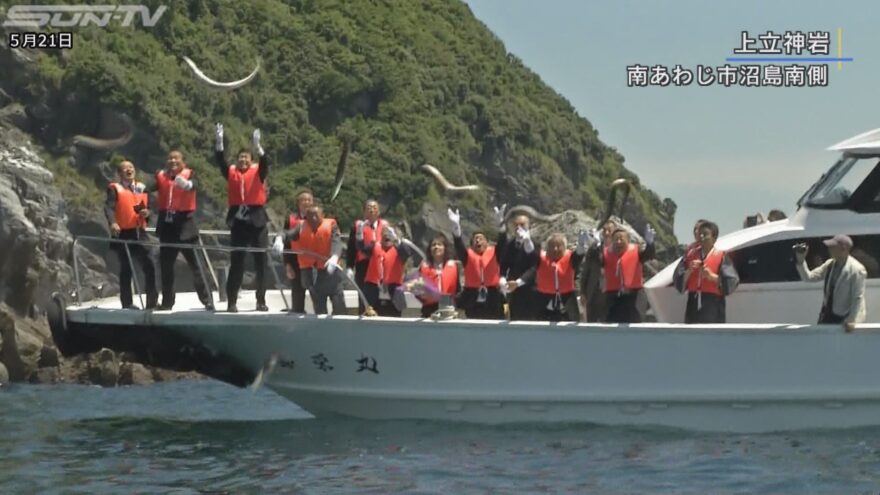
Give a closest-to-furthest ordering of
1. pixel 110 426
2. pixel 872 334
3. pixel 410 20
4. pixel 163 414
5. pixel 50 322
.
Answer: pixel 872 334, pixel 50 322, pixel 110 426, pixel 163 414, pixel 410 20

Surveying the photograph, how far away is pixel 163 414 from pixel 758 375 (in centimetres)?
755

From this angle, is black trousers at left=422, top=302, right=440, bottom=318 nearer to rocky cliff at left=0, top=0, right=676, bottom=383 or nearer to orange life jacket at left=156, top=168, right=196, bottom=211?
orange life jacket at left=156, top=168, right=196, bottom=211

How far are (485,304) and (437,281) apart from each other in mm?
487

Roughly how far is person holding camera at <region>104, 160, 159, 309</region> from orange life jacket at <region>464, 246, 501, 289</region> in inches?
120

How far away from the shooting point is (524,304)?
51.2 feet

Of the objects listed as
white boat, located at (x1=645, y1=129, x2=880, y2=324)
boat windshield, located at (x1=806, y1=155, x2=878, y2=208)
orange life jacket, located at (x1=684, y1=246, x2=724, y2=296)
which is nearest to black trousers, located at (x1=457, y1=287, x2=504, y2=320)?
orange life jacket, located at (x1=684, y1=246, x2=724, y2=296)

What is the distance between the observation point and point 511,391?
15273mm

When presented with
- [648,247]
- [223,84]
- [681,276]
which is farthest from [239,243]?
[681,276]

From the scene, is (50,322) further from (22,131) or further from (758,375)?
(22,131)

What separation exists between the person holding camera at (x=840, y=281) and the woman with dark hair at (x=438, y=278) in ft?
10.1

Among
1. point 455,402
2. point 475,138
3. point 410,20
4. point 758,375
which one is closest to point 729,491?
point 758,375

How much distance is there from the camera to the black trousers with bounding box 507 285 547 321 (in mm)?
15516

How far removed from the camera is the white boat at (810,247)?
15133 millimetres

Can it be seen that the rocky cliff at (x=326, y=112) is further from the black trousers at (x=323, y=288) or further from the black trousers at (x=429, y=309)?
the black trousers at (x=323, y=288)
